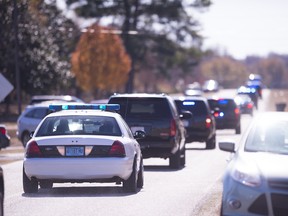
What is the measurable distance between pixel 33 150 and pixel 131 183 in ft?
6.05

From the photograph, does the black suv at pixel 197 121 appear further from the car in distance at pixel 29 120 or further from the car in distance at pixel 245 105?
the car in distance at pixel 245 105

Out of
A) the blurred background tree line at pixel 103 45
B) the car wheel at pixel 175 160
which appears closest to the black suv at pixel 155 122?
the car wheel at pixel 175 160

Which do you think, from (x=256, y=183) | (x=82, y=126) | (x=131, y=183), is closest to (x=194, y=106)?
(x=82, y=126)

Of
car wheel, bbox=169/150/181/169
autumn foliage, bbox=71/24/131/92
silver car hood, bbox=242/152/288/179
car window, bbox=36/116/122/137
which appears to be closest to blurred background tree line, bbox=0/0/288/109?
autumn foliage, bbox=71/24/131/92

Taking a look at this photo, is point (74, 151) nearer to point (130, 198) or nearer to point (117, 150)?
point (117, 150)

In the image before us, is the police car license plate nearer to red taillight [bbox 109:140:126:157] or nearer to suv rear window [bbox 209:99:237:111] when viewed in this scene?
red taillight [bbox 109:140:126:157]

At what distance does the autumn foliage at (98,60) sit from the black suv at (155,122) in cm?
5881

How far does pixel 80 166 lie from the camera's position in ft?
58.3

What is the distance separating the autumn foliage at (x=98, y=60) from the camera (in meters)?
84.0

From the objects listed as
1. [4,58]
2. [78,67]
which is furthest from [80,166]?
[78,67]

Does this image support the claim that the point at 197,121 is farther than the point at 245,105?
No

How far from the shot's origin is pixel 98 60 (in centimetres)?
8500

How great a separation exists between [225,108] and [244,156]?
113 ft

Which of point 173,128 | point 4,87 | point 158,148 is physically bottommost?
point 158,148
